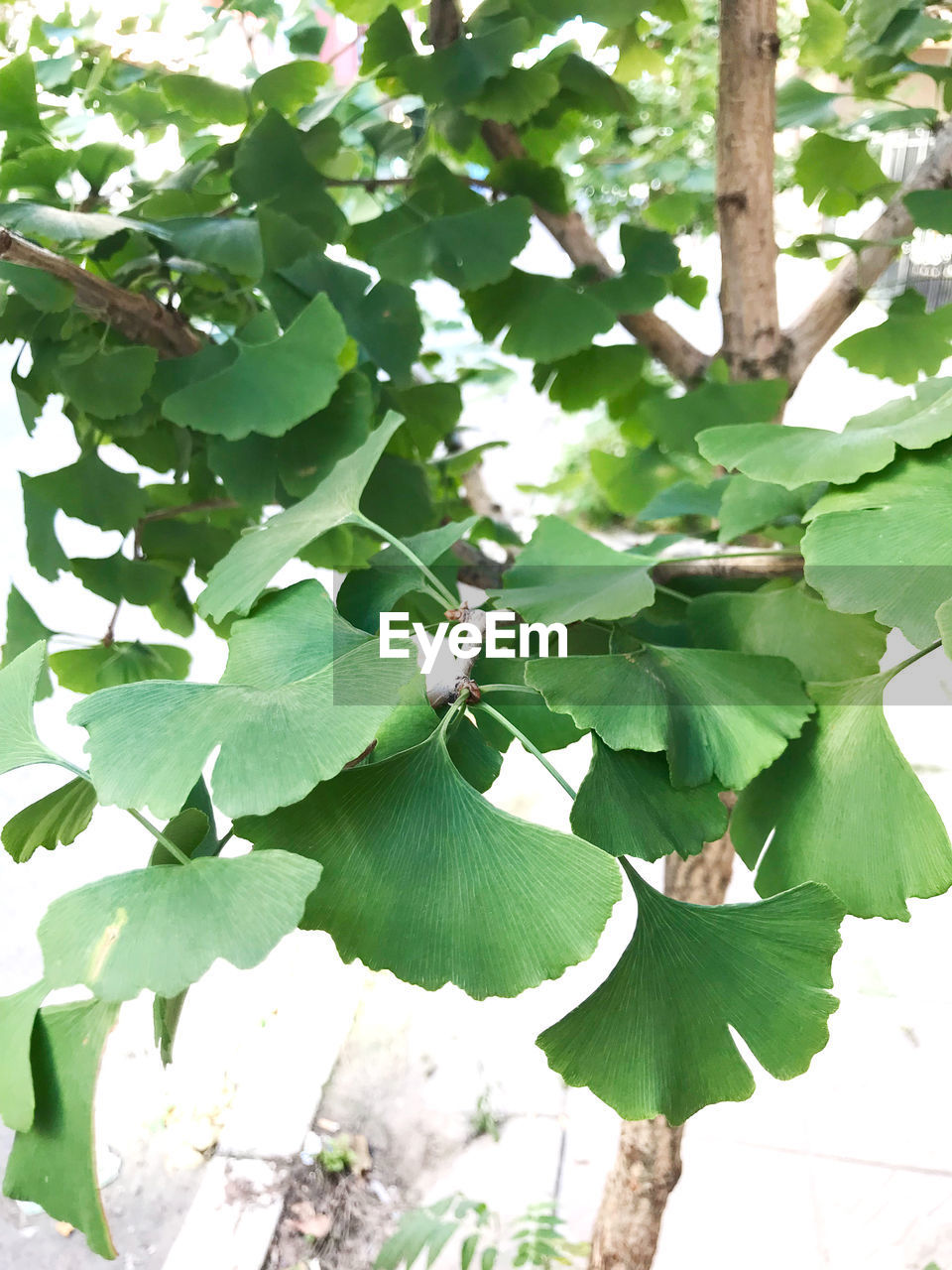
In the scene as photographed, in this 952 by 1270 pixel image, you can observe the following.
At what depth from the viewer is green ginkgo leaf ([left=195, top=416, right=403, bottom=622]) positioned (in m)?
0.28

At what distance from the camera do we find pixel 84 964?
7.3 inches

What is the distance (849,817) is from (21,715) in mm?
230

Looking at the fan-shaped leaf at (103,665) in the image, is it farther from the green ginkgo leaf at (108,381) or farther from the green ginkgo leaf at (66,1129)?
the green ginkgo leaf at (66,1129)

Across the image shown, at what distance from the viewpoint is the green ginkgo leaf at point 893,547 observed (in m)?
0.25

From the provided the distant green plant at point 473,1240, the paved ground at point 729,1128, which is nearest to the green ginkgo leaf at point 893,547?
the distant green plant at point 473,1240

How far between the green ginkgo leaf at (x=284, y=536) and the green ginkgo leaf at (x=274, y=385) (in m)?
0.07

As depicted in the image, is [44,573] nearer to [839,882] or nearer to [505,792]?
[839,882]

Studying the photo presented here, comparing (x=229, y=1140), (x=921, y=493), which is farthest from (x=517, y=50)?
(x=229, y=1140)

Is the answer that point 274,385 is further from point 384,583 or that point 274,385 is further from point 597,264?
point 597,264

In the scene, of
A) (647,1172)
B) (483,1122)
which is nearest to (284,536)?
(647,1172)

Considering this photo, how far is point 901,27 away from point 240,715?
1.64 feet

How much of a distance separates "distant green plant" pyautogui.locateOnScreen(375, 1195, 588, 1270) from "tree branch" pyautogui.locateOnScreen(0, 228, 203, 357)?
2.14 ft

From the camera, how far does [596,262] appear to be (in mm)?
585

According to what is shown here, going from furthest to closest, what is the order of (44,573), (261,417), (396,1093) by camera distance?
(396,1093) → (44,573) → (261,417)
